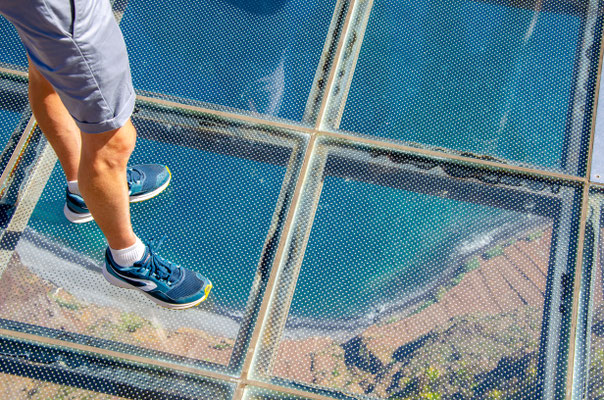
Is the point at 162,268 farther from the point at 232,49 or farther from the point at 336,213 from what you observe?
the point at 232,49

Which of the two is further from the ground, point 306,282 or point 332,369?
point 306,282

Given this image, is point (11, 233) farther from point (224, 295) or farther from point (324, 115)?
point (324, 115)

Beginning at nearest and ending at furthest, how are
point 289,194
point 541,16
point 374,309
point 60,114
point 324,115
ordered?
point 60,114 < point 374,309 < point 289,194 < point 324,115 < point 541,16

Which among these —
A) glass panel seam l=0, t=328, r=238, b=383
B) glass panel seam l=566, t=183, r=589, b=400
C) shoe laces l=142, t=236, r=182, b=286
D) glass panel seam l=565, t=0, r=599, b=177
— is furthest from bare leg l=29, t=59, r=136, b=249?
glass panel seam l=565, t=0, r=599, b=177

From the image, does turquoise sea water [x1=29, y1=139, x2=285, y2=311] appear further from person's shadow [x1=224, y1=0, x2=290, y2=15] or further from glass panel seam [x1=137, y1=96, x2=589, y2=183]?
person's shadow [x1=224, y1=0, x2=290, y2=15]

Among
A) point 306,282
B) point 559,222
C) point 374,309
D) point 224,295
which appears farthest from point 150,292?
point 559,222
